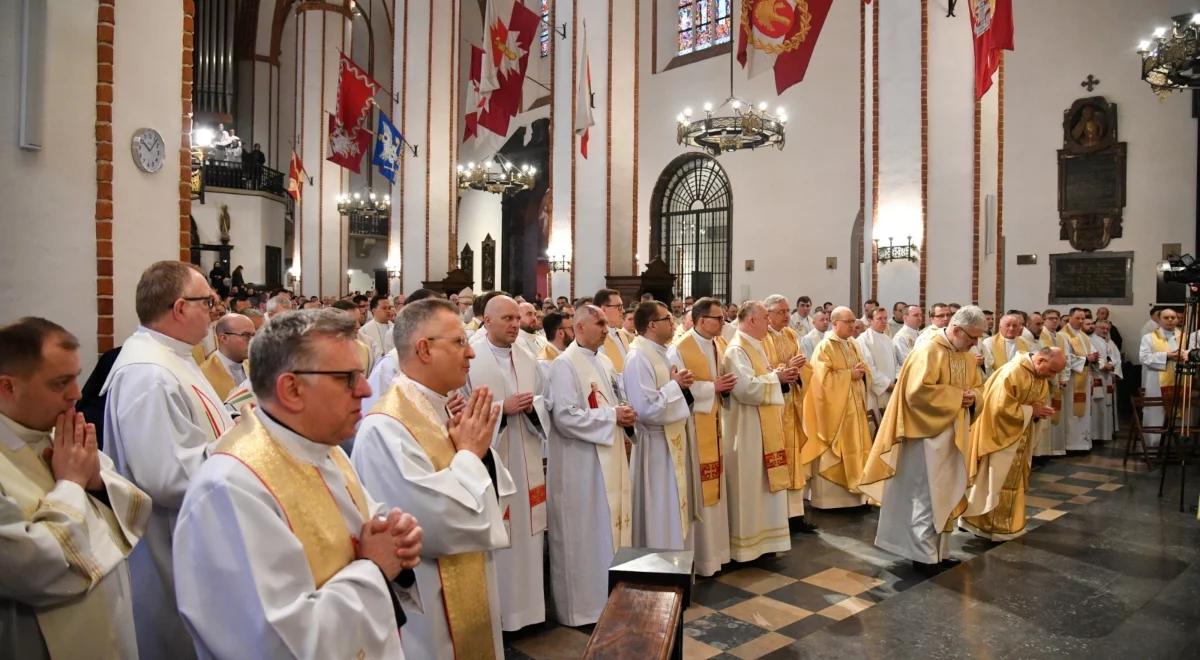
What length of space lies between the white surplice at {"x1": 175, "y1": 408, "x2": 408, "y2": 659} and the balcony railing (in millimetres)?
27451

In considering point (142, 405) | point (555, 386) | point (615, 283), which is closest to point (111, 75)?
point (142, 405)

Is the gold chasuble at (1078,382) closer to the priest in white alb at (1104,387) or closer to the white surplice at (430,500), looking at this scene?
the priest in white alb at (1104,387)

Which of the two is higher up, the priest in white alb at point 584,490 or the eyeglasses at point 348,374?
the eyeglasses at point 348,374

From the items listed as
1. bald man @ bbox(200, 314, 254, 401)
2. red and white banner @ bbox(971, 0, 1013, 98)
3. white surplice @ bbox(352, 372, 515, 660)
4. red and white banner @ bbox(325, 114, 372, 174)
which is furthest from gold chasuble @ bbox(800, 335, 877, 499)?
red and white banner @ bbox(325, 114, 372, 174)

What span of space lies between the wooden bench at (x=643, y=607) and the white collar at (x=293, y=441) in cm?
95

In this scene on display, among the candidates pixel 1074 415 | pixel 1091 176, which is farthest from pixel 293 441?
pixel 1091 176

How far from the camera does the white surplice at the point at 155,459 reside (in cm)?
271

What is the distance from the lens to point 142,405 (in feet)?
9.07

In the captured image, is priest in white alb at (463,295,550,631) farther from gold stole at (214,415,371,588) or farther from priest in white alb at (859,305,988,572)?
priest in white alb at (859,305,988,572)

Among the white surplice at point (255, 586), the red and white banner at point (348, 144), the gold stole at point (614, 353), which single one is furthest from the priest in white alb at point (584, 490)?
the red and white banner at point (348, 144)

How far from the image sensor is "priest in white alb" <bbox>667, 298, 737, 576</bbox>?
5.81m

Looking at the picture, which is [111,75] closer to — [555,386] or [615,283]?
[555,386]

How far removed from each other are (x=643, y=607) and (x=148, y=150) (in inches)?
157

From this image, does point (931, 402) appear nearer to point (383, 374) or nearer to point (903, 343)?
point (383, 374)
